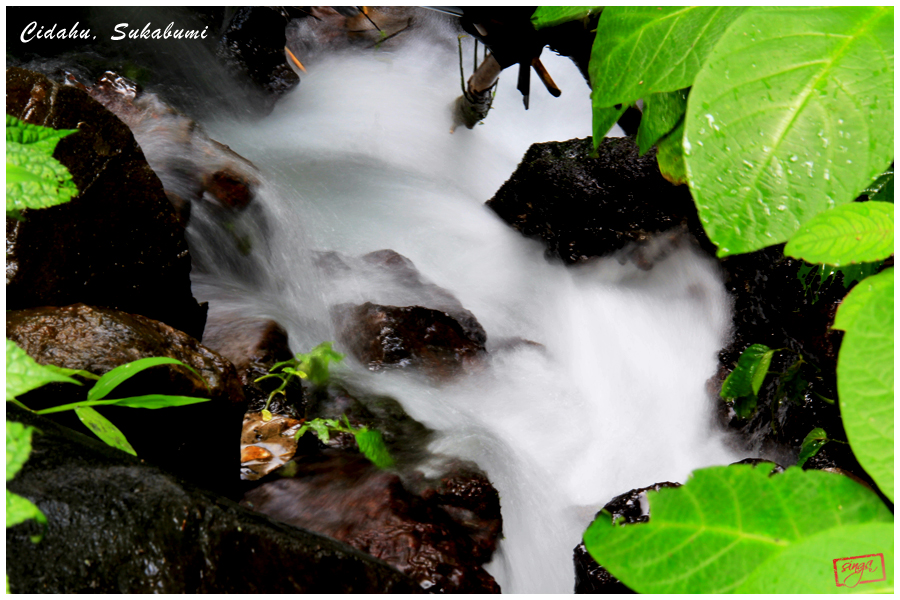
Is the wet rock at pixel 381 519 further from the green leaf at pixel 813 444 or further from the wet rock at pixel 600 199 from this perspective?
the wet rock at pixel 600 199

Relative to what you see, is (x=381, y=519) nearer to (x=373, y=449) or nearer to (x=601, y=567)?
(x=373, y=449)

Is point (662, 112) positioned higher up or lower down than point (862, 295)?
higher up

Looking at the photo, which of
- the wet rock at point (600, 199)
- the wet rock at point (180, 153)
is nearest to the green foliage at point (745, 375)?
the wet rock at point (600, 199)

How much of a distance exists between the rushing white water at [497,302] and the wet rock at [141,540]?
1.51m

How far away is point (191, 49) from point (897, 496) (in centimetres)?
567

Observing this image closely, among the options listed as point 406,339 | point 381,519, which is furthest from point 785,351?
point 381,519

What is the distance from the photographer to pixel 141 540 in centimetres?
75

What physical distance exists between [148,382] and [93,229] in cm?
77

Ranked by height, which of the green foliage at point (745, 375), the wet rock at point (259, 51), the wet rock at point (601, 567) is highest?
the wet rock at point (259, 51)

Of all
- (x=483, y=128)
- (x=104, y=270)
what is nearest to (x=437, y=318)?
(x=104, y=270)

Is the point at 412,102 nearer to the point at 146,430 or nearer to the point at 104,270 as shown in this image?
the point at 104,270

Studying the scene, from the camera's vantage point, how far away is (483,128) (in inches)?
232

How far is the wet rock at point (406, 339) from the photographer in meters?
3.45

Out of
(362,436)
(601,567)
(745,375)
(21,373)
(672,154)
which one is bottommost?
(601,567)
